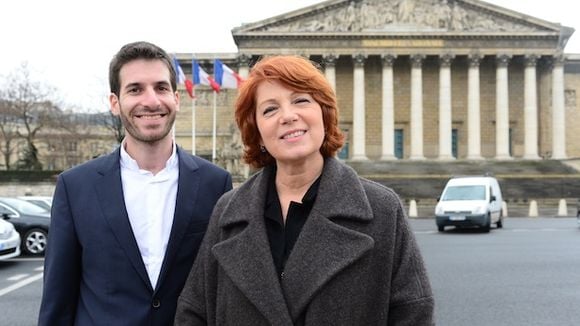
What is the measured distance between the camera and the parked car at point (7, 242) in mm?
14820

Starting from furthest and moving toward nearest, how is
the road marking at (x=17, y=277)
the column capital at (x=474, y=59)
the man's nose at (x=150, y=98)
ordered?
the column capital at (x=474, y=59) → the road marking at (x=17, y=277) → the man's nose at (x=150, y=98)

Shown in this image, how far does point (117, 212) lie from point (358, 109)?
51.1 metres

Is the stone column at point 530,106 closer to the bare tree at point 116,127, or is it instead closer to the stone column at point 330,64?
the stone column at point 330,64

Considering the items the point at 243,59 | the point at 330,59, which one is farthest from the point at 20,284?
the point at 330,59

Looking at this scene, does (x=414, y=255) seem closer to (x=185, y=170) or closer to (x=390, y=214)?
(x=390, y=214)

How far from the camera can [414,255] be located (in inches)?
115

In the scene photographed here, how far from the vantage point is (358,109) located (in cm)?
Result: 5400

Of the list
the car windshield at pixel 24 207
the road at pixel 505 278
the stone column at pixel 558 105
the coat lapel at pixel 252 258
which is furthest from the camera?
the stone column at pixel 558 105

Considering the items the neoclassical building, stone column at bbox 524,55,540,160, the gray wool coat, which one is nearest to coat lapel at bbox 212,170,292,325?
the gray wool coat

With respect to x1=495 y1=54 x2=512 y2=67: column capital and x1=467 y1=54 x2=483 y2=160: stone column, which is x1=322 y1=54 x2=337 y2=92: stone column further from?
x1=495 y1=54 x2=512 y2=67: column capital

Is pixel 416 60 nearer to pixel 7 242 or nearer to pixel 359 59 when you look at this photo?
pixel 359 59

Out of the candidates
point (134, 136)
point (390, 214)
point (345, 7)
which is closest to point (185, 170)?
point (134, 136)

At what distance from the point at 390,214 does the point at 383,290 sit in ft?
1.08

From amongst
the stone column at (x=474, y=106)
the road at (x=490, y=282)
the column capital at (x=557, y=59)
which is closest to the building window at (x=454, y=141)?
the stone column at (x=474, y=106)
